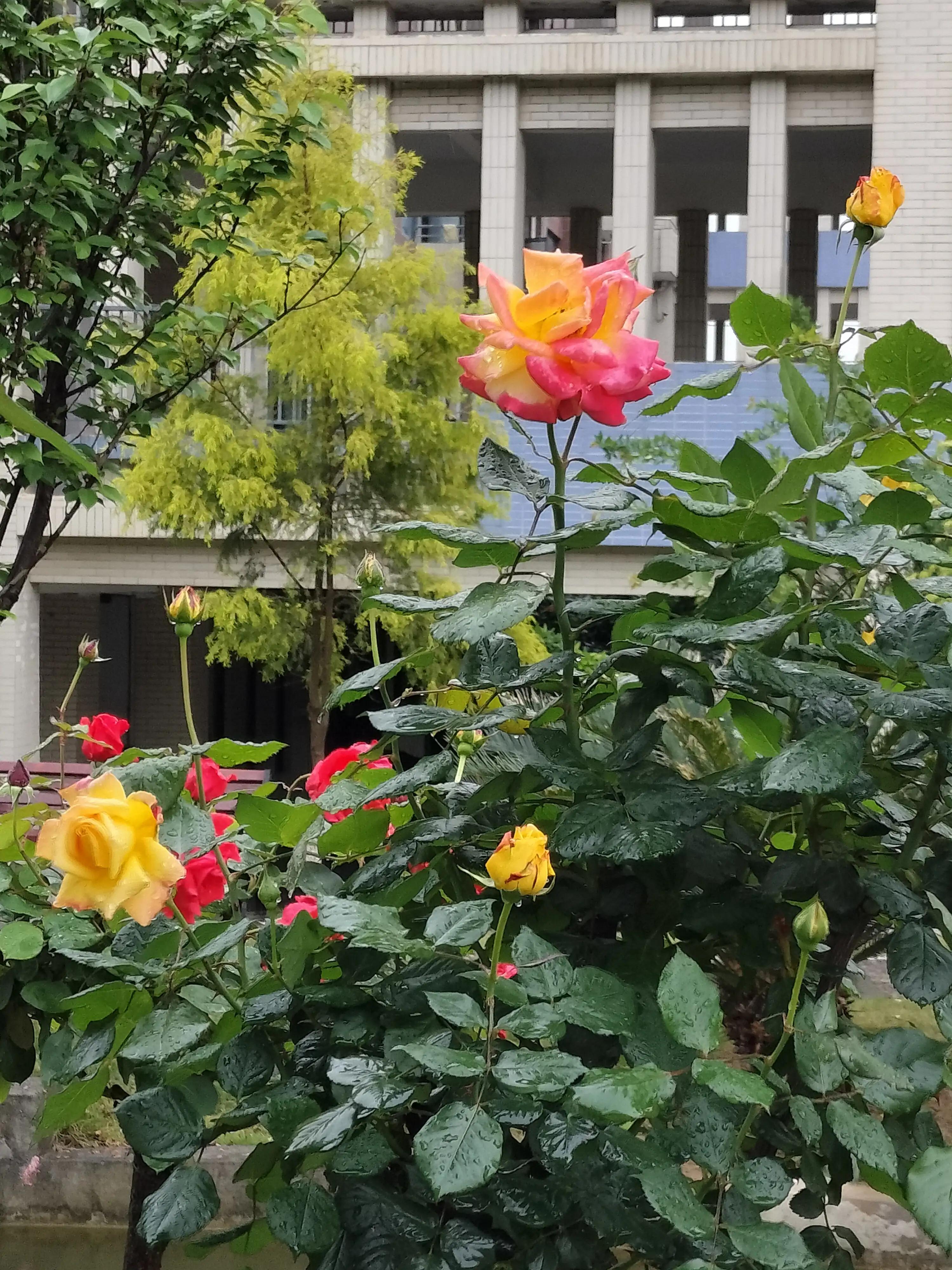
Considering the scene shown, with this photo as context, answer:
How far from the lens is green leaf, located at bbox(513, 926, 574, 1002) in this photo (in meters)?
0.85

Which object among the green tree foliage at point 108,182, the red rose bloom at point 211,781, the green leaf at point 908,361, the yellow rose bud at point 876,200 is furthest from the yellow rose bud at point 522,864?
the green tree foliage at point 108,182

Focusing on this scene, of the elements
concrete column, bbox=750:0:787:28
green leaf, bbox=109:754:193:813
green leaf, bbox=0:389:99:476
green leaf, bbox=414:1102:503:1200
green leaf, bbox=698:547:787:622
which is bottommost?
green leaf, bbox=414:1102:503:1200

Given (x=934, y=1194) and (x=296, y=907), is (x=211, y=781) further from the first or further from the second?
(x=934, y=1194)

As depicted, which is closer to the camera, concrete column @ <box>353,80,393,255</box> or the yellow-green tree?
the yellow-green tree

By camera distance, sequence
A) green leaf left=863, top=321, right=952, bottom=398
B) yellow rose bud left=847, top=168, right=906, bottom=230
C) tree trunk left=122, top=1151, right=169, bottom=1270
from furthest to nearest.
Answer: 1. tree trunk left=122, top=1151, right=169, bottom=1270
2. yellow rose bud left=847, top=168, right=906, bottom=230
3. green leaf left=863, top=321, right=952, bottom=398

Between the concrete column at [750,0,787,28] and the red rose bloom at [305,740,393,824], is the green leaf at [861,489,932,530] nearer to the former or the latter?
the red rose bloom at [305,740,393,824]

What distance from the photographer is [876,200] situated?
3.84 ft

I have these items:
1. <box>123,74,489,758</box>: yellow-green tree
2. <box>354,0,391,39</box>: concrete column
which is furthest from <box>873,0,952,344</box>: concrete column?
<box>354,0,391,39</box>: concrete column

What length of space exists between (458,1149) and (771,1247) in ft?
0.64

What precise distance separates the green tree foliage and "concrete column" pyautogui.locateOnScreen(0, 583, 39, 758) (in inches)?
335

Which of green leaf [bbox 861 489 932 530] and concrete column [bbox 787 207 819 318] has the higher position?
concrete column [bbox 787 207 819 318]

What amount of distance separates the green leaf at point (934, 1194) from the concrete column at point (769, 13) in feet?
40.7

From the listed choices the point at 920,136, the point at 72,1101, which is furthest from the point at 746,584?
the point at 920,136

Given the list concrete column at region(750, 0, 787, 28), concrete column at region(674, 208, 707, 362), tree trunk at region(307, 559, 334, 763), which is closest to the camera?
tree trunk at region(307, 559, 334, 763)
